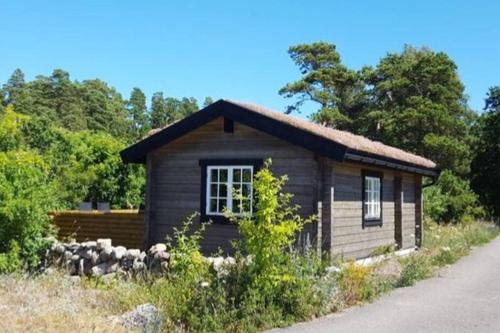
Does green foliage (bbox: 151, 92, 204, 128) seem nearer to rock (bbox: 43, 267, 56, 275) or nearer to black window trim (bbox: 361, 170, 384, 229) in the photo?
black window trim (bbox: 361, 170, 384, 229)

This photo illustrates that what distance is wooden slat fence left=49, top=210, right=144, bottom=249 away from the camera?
575 inches

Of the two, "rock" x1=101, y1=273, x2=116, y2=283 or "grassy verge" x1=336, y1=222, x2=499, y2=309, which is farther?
"rock" x1=101, y1=273, x2=116, y2=283

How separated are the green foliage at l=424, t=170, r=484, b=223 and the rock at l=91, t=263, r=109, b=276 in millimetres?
18207

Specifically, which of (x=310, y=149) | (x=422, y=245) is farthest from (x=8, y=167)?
(x=422, y=245)

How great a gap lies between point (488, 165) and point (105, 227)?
99.0 feet

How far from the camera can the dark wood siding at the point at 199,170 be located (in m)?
12.1

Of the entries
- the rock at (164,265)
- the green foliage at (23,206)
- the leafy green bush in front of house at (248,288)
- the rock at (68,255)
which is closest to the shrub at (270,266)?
the leafy green bush in front of house at (248,288)

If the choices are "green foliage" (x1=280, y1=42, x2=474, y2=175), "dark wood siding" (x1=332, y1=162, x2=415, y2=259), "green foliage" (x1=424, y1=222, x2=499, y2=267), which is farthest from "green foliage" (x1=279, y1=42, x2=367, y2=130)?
"dark wood siding" (x1=332, y1=162, x2=415, y2=259)

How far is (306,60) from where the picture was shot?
46.8m

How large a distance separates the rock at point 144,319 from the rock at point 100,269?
457cm

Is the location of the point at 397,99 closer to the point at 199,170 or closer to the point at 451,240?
→ the point at 451,240

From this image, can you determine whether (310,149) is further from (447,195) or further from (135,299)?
(447,195)

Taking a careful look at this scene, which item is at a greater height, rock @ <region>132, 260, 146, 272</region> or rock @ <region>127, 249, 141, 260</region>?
rock @ <region>127, 249, 141, 260</region>

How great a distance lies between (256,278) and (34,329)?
9.84 feet
